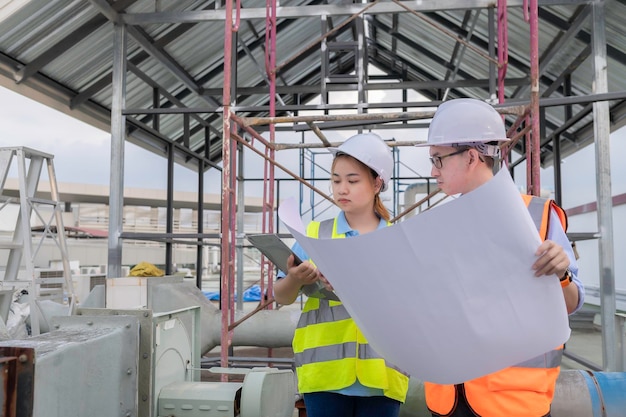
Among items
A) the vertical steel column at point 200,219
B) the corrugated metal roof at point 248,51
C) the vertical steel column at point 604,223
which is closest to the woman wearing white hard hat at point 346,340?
the corrugated metal roof at point 248,51

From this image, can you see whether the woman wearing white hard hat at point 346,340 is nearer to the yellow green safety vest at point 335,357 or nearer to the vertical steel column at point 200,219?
the yellow green safety vest at point 335,357

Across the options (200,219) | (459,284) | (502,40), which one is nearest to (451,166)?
(459,284)

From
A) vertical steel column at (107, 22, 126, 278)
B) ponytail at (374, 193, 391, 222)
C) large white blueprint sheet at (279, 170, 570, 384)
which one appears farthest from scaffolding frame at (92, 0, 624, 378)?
large white blueprint sheet at (279, 170, 570, 384)

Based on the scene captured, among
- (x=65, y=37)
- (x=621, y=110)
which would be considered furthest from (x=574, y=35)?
(x=65, y=37)

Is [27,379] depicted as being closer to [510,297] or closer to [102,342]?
[102,342]

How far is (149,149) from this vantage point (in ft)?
36.6

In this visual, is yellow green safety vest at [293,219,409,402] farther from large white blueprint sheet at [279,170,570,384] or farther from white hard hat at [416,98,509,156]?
large white blueprint sheet at [279,170,570,384]

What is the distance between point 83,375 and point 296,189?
12.7 metres

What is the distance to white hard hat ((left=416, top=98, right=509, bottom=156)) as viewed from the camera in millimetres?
1339

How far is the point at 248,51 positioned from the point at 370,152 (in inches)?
323

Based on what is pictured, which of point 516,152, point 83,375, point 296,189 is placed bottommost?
point 83,375

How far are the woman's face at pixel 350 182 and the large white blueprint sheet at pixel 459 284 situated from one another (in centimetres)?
76

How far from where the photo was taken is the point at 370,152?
1.85 m

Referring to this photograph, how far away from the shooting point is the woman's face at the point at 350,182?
1.87 meters
